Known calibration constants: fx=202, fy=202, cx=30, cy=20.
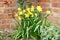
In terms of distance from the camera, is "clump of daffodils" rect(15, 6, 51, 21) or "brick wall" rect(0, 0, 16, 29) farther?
"brick wall" rect(0, 0, 16, 29)

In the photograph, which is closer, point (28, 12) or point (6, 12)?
point (28, 12)

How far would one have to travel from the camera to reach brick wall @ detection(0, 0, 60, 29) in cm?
338

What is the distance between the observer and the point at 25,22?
10.5ft

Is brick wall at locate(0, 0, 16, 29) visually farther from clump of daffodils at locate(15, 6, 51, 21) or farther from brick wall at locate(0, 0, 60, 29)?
clump of daffodils at locate(15, 6, 51, 21)

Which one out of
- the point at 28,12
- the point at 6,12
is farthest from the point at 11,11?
the point at 28,12

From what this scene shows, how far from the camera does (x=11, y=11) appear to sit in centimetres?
346

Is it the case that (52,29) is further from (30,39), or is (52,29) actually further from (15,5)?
(15,5)

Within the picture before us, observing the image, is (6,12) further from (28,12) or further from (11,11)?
(28,12)

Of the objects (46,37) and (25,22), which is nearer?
(46,37)

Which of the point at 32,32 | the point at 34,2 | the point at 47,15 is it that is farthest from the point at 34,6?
the point at 32,32

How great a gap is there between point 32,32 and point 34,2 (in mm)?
604

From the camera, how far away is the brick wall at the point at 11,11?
338cm

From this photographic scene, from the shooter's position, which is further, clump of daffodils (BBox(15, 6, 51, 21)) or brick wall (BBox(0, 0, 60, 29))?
brick wall (BBox(0, 0, 60, 29))

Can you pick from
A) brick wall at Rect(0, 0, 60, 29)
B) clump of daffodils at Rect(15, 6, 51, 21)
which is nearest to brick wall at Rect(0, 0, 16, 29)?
brick wall at Rect(0, 0, 60, 29)
